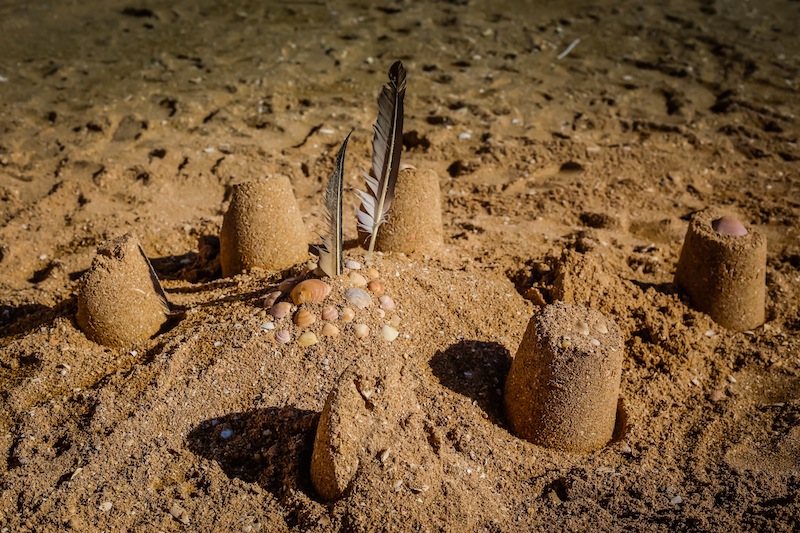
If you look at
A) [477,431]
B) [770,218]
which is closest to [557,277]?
[477,431]

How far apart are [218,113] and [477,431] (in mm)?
4614

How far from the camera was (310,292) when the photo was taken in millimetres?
3293

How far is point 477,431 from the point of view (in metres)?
3.07

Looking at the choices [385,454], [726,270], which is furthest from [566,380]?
[726,270]

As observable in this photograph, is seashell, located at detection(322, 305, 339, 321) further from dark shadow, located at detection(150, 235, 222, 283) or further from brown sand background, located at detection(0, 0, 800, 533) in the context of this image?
dark shadow, located at detection(150, 235, 222, 283)

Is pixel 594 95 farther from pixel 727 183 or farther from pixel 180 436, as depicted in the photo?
pixel 180 436

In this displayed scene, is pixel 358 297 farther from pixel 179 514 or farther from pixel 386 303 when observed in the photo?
pixel 179 514

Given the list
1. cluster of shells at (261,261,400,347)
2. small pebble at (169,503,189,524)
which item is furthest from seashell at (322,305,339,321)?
small pebble at (169,503,189,524)

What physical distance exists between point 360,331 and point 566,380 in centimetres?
96

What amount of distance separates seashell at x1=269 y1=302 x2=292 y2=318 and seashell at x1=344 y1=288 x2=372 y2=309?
0.91 feet

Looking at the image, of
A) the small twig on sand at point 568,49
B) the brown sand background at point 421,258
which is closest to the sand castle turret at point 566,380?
the brown sand background at point 421,258

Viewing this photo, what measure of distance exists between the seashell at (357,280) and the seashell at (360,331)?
242 mm

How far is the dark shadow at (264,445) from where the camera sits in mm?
2820

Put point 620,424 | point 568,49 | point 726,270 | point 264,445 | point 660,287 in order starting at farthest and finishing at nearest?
point 568,49
point 660,287
point 726,270
point 620,424
point 264,445
